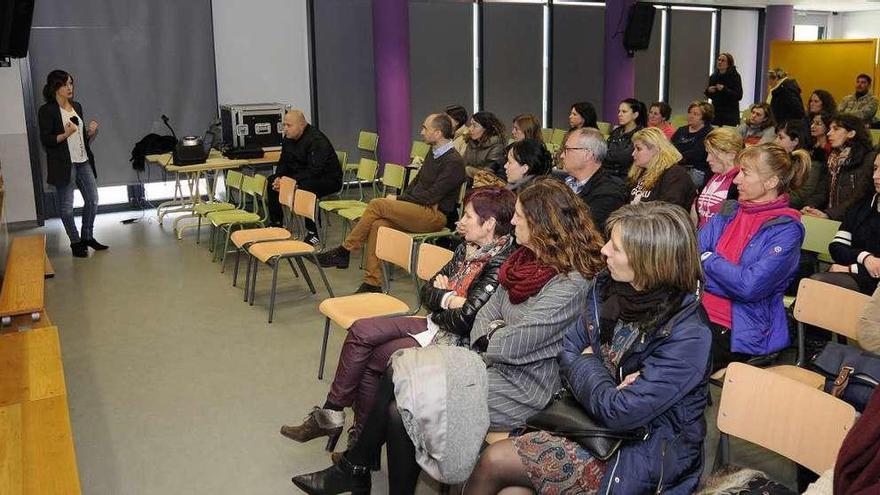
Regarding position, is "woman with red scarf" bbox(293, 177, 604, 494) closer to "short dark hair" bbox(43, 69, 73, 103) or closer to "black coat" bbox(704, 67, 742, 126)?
"short dark hair" bbox(43, 69, 73, 103)

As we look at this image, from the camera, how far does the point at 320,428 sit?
10.5 feet

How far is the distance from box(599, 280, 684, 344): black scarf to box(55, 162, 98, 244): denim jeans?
18.6 ft

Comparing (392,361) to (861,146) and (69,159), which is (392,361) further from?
(69,159)

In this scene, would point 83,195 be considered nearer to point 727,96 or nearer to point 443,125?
point 443,125

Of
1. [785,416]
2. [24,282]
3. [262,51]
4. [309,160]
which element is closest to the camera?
[785,416]

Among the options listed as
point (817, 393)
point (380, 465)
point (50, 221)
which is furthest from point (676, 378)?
point (50, 221)

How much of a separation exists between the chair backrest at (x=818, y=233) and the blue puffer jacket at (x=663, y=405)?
2.36 metres

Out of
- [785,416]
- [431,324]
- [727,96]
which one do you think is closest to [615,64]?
[727,96]

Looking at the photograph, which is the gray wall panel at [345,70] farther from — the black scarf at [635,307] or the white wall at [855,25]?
the white wall at [855,25]

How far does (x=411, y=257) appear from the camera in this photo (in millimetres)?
4070

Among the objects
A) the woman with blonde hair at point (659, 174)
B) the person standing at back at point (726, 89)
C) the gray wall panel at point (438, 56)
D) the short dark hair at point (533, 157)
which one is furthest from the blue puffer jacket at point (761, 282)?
the gray wall panel at point (438, 56)

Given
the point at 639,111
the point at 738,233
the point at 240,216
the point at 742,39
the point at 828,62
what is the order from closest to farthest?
the point at 738,233 → the point at 240,216 → the point at 639,111 → the point at 828,62 → the point at 742,39

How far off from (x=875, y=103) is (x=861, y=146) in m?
4.73

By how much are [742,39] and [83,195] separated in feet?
39.6
